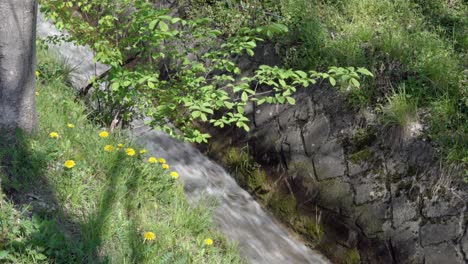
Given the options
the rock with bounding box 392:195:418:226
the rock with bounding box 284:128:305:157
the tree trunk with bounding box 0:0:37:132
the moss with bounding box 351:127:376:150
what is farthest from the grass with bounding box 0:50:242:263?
the moss with bounding box 351:127:376:150

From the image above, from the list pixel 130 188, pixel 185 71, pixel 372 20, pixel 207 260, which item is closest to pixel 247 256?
pixel 207 260

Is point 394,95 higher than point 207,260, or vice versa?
point 394,95

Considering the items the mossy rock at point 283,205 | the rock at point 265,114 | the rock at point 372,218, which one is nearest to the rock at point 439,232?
the rock at point 372,218

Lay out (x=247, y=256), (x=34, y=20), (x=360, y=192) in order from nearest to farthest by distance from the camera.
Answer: (x=34, y=20), (x=247, y=256), (x=360, y=192)

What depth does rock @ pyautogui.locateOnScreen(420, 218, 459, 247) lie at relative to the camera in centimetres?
352

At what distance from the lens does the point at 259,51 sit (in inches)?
208

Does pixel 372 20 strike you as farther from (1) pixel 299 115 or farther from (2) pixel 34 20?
(2) pixel 34 20

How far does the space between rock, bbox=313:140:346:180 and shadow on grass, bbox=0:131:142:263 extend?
76.4 inches

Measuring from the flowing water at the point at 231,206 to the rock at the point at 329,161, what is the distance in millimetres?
653

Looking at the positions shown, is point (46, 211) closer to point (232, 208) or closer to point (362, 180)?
point (232, 208)

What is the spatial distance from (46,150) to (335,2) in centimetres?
399

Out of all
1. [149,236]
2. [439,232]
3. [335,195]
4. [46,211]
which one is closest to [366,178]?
[335,195]

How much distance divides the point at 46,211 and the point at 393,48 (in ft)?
11.4

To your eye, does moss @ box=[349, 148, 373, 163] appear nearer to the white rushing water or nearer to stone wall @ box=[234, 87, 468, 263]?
stone wall @ box=[234, 87, 468, 263]
